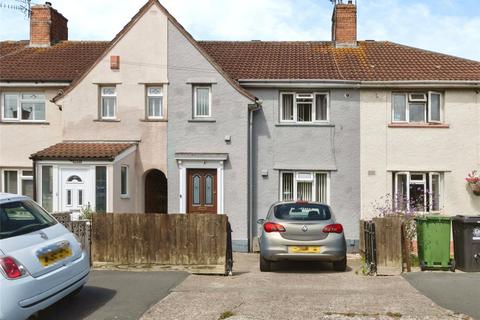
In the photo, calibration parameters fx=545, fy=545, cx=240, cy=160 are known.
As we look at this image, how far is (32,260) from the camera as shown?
652 centimetres

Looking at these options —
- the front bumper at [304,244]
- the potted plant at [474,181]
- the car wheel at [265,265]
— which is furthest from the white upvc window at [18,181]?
the potted plant at [474,181]

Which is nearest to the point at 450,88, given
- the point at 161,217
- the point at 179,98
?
the point at 179,98

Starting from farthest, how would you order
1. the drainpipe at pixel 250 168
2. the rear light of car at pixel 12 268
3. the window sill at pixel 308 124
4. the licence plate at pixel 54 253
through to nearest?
the window sill at pixel 308 124 → the drainpipe at pixel 250 168 → the licence plate at pixel 54 253 → the rear light of car at pixel 12 268

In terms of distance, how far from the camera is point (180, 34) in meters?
17.0

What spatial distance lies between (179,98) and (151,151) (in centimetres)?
186

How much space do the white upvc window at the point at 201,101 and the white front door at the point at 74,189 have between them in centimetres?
382

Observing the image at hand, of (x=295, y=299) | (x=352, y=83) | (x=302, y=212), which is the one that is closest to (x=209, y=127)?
(x=352, y=83)

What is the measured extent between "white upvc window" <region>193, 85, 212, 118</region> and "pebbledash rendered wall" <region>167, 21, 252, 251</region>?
166 millimetres

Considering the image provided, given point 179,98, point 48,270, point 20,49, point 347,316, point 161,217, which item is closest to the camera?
point 48,270

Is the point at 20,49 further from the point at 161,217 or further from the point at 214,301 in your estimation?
the point at 214,301

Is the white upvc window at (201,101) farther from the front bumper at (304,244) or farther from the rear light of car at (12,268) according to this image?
the rear light of car at (12,268)

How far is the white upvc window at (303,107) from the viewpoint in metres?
17.2

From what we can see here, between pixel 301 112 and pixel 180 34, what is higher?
pixel 180 34

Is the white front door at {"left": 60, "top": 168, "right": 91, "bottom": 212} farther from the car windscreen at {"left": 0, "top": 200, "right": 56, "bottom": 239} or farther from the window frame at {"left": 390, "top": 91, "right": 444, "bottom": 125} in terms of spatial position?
the window frame at {"left": 390, "top": 91, "right": 444, "bottom": 125}
